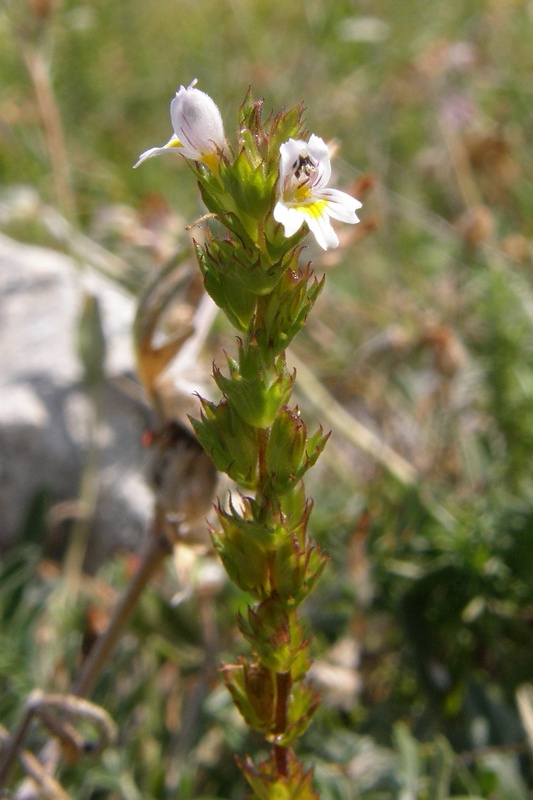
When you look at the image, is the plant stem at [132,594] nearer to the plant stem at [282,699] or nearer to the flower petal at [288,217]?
the plant stem at [282,699]

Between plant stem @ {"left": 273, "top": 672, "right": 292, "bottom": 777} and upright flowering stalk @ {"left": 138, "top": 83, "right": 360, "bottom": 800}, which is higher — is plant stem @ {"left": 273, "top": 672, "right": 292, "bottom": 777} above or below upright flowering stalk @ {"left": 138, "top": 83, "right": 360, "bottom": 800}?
below

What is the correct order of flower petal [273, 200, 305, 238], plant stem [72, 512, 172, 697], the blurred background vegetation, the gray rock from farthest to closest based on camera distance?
the gray rock, the blurred background vegetation, plant stem [72, 512, 172, 697], flower petal [273, 200, 305, 238]

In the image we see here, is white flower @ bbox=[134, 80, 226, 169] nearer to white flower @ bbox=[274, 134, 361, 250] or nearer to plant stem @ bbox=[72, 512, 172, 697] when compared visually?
white flower @ bbox=[274, 134, 361, 250]

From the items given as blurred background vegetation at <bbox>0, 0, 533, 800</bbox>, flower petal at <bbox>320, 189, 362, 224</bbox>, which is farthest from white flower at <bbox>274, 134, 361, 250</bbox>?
blurred background vegetation at <bbox>0, 0, 533, 800</bbox>

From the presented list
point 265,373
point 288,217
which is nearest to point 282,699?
point 265,373

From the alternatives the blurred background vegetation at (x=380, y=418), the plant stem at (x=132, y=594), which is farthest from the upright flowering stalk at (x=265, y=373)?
the blurred background vegetation at (x=380, y=418)

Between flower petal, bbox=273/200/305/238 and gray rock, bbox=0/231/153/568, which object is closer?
flower petal, bbox=273/200/305/238

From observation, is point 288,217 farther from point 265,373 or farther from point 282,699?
point 282,699

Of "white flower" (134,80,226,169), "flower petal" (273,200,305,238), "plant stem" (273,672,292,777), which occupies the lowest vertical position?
"plant stem" (273,672,292,777)
